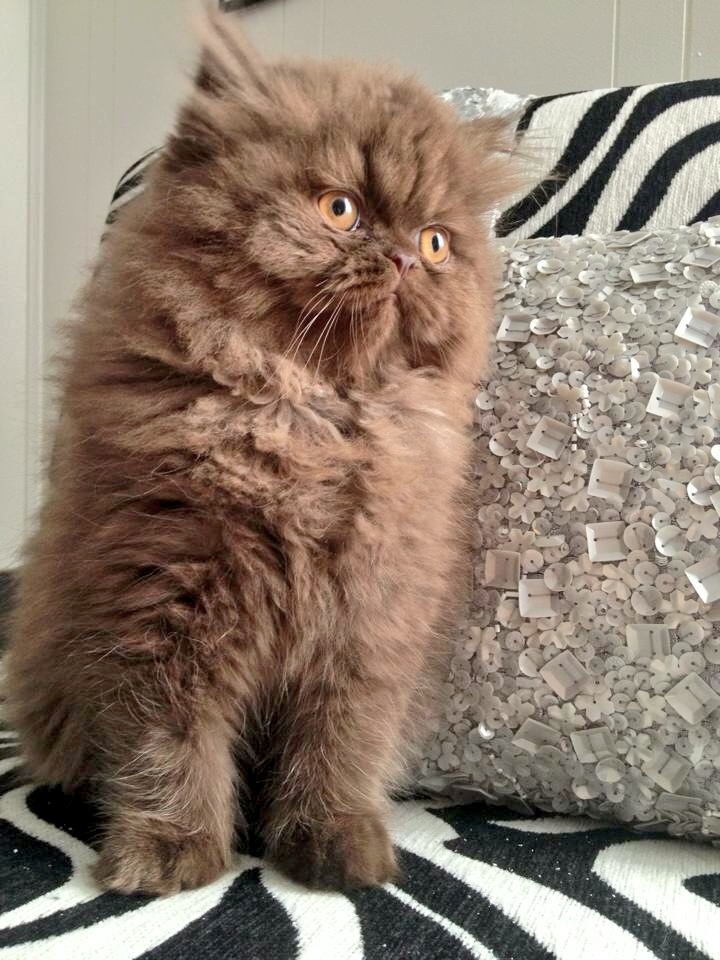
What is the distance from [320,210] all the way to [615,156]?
1.90 feet

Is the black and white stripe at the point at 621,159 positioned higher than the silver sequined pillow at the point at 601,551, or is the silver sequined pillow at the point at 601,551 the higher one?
the black and white stripe at the point at 621,159

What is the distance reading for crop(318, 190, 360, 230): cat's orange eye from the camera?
850 millimetres

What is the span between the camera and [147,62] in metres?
2.16

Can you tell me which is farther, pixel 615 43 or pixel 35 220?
pixel 35 220

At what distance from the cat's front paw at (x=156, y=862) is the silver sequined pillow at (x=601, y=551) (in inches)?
12.2

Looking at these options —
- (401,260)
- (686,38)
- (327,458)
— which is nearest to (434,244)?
(401,260)

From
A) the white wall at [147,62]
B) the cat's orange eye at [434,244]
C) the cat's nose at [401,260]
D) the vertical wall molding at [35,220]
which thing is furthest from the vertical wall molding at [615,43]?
the vertical wall molding at [35,220]

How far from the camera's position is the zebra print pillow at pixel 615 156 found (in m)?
1.14

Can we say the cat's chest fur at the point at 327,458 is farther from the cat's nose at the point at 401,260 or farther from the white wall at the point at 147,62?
the white wall at the point at 147,62

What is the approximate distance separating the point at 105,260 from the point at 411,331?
1.20ft

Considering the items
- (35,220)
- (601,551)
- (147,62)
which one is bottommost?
(601,551)

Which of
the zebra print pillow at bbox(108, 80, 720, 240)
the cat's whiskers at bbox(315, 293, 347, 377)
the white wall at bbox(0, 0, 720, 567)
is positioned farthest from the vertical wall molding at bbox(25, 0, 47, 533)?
the cat's whiskers at bbox(315, 293, 347, 377)

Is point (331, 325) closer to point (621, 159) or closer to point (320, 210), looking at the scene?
point (320, 210)

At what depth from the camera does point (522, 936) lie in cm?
69
